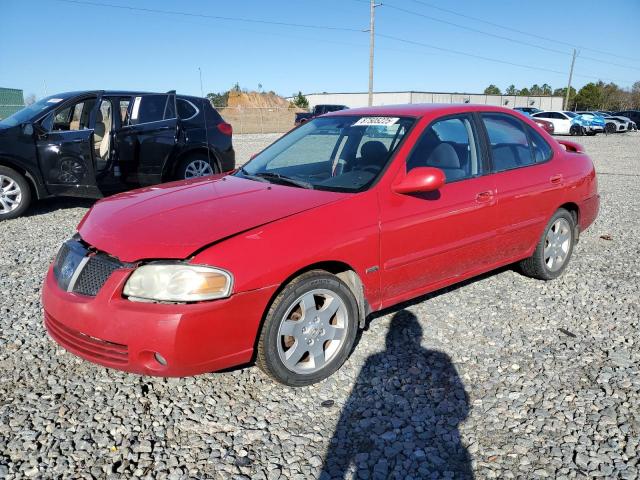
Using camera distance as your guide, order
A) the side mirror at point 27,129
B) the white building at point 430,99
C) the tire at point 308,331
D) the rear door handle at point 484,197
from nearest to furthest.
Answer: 1. the tire at point 308,331
2. the rear door handle at point 484,197
3. the side mirror at point 27,129
4. the white building at point 430,99

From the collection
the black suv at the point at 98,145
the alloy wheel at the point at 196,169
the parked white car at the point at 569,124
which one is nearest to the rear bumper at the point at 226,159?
the black suv at the point at 98,145

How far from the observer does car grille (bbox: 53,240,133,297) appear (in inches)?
106

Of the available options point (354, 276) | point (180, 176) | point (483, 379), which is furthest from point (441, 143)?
point (180, 176)

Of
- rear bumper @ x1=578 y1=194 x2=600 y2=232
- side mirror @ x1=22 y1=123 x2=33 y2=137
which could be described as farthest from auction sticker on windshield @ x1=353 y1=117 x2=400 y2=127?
side mirror @ x1=22 y1=123 x2=33 y2=137

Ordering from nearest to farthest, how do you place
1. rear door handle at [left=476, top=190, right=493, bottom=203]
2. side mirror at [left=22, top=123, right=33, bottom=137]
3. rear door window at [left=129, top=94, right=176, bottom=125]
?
rear door handle at [left=476, top=190, right=493, bottom=203] → side mirror at [left=22, top=123, right=33, bottom=137] → rear door window at [left=129, top=94, right=176, bottom=125]

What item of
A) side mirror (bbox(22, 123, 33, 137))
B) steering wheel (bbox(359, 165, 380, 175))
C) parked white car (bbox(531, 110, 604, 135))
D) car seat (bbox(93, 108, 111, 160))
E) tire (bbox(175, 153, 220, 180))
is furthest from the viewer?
parked white car (bbox(531, 110, 604, 135))

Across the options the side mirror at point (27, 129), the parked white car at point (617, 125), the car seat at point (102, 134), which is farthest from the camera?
the parked white car at point (617, 125)

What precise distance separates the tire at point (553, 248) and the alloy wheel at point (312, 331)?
7.68ft

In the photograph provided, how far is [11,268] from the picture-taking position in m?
5.06

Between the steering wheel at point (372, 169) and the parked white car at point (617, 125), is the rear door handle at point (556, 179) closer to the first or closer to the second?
the steering wheel at point (372, 169)

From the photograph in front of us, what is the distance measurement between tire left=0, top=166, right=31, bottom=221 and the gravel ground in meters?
3.27

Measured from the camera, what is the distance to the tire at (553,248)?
178 inches

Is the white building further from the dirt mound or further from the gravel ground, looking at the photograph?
the gravel ground

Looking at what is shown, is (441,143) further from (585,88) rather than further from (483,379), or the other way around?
(585,88)
